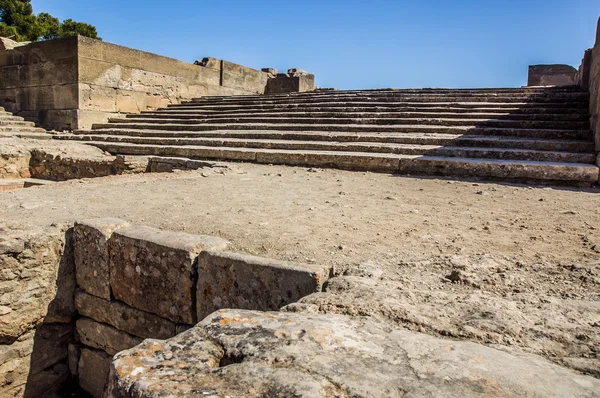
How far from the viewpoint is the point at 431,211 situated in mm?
3777

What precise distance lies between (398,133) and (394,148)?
102cm

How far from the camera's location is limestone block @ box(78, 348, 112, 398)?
3428 mm

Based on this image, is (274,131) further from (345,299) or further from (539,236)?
(345,299)

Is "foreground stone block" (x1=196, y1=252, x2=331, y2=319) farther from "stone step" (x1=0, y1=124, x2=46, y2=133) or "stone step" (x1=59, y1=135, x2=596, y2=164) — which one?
"stone step" (x1=0, y1=124, x2=46, y2=133)

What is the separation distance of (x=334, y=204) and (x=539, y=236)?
1691 millimetres

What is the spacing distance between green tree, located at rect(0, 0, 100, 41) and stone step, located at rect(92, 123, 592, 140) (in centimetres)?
1874

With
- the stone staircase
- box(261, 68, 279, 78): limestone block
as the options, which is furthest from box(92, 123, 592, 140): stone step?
box(261, 68, 279, 78): limestone block

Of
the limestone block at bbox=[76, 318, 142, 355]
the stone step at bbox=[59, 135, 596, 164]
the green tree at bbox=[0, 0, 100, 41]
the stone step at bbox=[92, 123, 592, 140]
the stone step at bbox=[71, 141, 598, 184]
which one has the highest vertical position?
the green tree at bbox=[0, 0, 100, 41]

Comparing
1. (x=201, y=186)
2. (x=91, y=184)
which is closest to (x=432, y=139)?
(x=201, y=186)

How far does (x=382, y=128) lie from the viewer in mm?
7867

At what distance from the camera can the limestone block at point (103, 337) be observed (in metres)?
3.20

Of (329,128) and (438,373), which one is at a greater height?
(329,128)

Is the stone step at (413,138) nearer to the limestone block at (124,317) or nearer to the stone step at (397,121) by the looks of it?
the stone step at (397,121)

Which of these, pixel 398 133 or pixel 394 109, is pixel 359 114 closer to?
pixel 394 109
